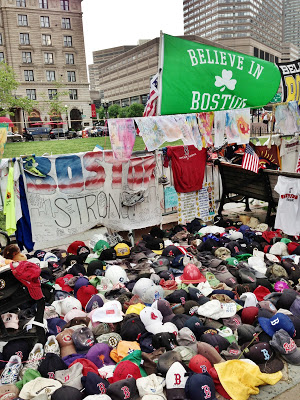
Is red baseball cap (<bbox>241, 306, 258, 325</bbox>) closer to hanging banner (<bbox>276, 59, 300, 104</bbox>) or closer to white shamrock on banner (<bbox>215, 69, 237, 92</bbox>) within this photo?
white shamrock on banner (<bbox>215, 69, 237, 92</bbox>)

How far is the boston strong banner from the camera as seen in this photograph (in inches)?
251

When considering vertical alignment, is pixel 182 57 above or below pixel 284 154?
above

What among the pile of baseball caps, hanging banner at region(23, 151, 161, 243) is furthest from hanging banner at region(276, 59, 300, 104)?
the pile of baseball caps

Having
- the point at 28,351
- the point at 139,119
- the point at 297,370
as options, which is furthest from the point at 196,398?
the point at 139,119

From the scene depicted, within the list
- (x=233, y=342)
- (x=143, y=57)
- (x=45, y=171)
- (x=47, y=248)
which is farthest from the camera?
(x=143, y=57)

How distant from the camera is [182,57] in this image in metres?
6.46

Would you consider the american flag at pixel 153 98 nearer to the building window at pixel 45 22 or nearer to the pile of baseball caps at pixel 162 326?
the pile of baseball caps at pixel 162 326

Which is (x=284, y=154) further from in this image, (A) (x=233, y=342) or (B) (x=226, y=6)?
(B) (x=226, y=6)

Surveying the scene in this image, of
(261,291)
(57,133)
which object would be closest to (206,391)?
(261,291)

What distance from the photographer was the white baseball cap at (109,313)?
13.6ft

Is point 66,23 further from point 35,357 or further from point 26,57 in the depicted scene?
point 35,357

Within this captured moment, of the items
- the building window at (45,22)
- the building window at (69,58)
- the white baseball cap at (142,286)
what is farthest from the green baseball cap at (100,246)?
the building window at (45,22)

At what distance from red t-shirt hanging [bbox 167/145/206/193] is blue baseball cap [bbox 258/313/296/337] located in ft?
14.0

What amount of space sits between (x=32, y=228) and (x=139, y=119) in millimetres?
2788
